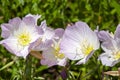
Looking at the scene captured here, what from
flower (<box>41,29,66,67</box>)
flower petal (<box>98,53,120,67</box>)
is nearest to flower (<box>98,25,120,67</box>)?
flower petal (<box>98,53,120,67</box>)

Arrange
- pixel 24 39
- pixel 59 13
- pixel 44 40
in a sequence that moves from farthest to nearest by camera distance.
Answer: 1. pixel 59 13
2. pixel 24 39
3. pixel 44 40

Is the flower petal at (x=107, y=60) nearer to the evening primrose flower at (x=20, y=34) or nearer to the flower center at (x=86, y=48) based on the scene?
the flower center at (x=86, y=48)

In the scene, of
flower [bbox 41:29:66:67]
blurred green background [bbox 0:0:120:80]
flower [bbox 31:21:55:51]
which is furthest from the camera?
blurred green background [bbox 0:0:120:80]

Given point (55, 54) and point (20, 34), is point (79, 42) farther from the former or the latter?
point (20, 34)

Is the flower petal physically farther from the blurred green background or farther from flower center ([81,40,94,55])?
the blurred green background

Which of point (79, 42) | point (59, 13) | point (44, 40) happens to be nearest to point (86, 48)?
point (79, 42)

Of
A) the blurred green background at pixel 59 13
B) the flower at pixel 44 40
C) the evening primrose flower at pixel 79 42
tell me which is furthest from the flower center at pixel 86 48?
the blurred green background at pixel 59 13
